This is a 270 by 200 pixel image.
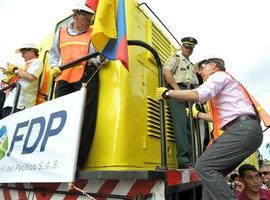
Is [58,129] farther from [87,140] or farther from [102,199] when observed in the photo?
[102,199]

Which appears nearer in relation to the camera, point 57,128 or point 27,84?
point 57,128

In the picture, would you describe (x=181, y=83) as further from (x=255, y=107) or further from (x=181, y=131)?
(x=255, y=107)

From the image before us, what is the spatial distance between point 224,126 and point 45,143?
1483 mm

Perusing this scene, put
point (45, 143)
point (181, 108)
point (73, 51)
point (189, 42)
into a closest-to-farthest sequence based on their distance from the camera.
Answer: point (45, 143), point (73, 51), point (181, 108), point (189, 42)

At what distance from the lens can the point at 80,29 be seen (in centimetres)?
322

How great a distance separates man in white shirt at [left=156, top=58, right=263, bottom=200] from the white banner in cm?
76

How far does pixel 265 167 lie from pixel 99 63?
116 inches

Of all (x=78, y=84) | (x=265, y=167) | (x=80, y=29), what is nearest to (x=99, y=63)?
(x=78, y=84)

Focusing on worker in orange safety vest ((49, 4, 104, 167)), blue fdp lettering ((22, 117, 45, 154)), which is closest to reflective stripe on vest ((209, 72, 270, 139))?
worker in orange safety vest ((49, 4, 104, 167))

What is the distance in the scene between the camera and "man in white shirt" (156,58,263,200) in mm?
2410

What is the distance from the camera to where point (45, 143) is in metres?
2.72

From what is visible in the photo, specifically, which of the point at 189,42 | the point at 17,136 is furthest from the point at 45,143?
the point at 189,42

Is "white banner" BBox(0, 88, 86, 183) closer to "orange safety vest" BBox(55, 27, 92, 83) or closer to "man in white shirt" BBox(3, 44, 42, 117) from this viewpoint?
"orange safety vest" BBox(55, 27, 92, 83)

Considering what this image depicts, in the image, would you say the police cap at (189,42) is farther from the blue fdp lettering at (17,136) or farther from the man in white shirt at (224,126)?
the blue fdp lettering at (17,136)
